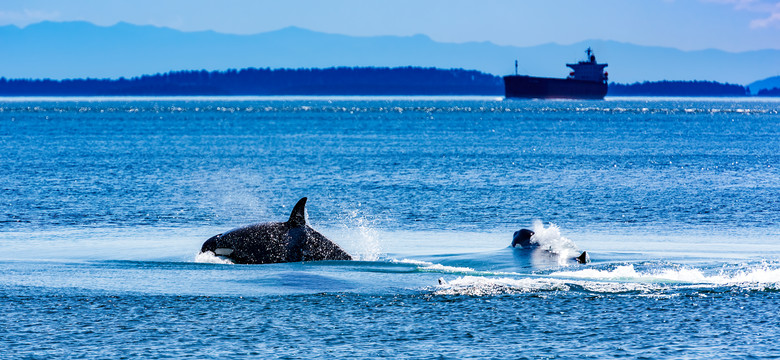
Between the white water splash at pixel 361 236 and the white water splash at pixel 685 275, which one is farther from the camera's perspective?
the white water splash at pixel 361 236

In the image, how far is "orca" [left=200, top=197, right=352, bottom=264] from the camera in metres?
21.3

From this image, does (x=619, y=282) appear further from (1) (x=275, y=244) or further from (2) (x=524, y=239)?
(1) (x=275, y=244)

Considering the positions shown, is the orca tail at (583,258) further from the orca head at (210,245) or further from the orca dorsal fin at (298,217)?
the orca head at (210,245)

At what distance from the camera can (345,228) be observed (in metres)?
30.5

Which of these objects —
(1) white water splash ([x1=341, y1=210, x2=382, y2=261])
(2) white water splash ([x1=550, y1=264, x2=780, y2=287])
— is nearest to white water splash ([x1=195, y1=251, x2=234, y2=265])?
(1) white water splash ([x1=341, y1=210, x2=382, y2=261])

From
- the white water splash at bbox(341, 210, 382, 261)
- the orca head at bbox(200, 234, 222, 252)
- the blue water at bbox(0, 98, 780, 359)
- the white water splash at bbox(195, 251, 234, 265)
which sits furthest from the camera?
the white water splash at bbox(341, 210, 382, 261)

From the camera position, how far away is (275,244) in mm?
21375

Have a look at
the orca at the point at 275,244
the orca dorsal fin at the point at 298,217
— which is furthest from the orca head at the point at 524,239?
the orca dorsal fin at the point at 298,217

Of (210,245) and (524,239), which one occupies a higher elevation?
(210,245)

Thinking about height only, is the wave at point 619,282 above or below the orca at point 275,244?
below

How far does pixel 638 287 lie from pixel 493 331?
4442 mm

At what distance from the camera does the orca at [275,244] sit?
2134 centimetres

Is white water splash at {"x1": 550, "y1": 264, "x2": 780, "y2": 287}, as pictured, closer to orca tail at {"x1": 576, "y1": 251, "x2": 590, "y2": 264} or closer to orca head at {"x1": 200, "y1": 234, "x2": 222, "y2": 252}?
orca tail at {"x1": 576, "y1": 251, "x2": 590, "y2": 264}

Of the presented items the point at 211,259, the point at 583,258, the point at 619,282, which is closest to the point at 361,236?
the point at 211,259
